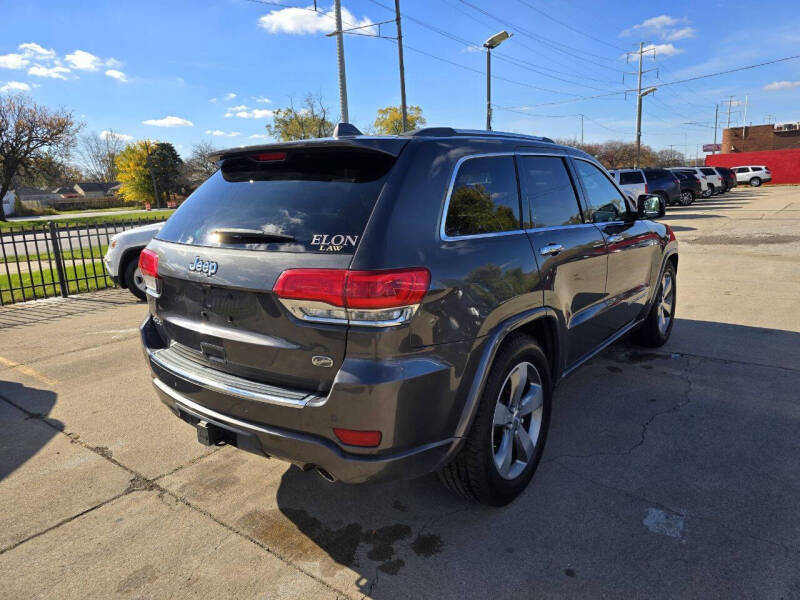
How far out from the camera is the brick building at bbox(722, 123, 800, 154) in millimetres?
72062

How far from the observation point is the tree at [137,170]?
6303 centimetres

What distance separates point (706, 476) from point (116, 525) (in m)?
3.21

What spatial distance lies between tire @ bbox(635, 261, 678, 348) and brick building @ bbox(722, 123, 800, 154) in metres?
83.8

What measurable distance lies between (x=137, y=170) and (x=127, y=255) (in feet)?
207

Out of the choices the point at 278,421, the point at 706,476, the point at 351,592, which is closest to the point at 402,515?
the point at 351,592

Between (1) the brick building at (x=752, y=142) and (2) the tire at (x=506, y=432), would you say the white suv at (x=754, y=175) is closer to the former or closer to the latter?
(1) the brick building at (x=752, y=142)

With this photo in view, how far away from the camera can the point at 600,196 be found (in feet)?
13.2

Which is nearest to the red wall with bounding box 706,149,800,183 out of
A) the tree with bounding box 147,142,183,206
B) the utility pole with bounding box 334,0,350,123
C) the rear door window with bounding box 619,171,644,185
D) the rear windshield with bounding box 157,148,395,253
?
the rear door window with bounding box 619,171,644,185

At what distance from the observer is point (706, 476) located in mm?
3014

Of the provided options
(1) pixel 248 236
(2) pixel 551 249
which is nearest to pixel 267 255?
(1) pixel 248 236

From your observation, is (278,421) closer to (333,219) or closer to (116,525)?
(333,219)

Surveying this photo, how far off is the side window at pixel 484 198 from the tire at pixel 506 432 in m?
0.61

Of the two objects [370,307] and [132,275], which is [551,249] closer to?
[370,307]

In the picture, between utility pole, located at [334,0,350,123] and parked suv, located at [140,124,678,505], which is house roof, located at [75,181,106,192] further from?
parked suv, located at [140,124,678,505]
